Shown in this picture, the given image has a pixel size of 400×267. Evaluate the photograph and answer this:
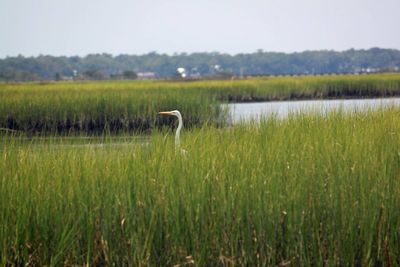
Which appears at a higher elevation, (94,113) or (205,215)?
(205,215)

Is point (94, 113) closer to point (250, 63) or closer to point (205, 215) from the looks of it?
point (205, 215)

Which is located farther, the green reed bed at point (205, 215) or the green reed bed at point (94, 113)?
the green reed bed at point (94, 113)

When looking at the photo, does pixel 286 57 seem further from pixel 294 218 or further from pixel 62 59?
pixel 294 218

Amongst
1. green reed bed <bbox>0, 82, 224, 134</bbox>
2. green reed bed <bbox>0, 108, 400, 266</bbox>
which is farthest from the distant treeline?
green reed bed <bbox>0, 108, 400, 266</bbox>

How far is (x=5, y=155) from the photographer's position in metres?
6.36

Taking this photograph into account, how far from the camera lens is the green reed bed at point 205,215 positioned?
507 centimetres

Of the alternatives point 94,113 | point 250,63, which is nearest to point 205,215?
point 94,113

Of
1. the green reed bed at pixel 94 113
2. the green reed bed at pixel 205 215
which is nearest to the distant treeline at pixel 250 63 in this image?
the green reed bed at pixel 94 113

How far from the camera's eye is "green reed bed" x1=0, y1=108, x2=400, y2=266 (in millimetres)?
5066

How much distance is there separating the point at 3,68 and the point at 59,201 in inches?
2589

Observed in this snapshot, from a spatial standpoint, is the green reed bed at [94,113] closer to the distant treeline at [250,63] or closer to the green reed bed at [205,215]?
the green reed bed at [205,215]

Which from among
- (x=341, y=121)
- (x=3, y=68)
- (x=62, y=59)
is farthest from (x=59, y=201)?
(x=62, y=59)

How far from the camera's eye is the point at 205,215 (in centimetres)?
521

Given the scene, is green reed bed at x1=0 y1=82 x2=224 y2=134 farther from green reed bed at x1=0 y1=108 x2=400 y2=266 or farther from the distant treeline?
the distant treeline
